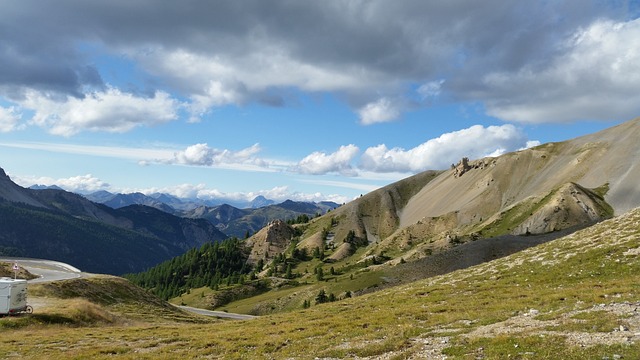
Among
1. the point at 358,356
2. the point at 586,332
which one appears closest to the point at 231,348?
the point at 358,356

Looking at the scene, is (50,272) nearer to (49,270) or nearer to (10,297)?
(49,270)

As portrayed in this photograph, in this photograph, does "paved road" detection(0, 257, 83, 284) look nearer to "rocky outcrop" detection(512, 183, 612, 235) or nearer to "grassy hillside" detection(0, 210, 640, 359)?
"grassy hillside" detection(0, 210, 640, 359)

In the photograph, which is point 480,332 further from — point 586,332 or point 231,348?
point 231,348

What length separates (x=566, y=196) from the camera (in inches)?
7170

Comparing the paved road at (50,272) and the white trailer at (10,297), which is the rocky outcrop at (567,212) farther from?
the white trailer at (10,297)

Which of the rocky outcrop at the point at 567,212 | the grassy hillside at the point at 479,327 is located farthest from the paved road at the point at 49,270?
the rocky outcrop at the point at 567,212

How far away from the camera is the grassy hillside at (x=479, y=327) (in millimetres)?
21328

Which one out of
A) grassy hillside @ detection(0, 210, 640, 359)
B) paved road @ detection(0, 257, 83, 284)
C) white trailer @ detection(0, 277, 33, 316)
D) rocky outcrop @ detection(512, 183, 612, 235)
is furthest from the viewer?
rocky outcrop @ detection(512, 183, 612, 235)

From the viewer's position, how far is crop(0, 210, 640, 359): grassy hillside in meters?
21.3

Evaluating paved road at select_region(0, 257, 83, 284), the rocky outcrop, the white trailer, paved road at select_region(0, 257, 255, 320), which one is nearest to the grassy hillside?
the white trailer

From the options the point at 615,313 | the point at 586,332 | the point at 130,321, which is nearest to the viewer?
the point at 586,332

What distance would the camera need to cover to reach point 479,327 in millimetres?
26984

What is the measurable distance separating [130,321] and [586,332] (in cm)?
6519

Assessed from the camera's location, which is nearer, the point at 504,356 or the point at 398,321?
the point at 504,356
